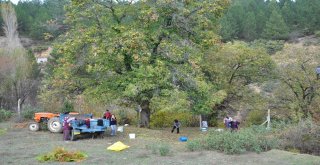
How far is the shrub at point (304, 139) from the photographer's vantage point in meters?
16.0

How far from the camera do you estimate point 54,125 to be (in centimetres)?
2100

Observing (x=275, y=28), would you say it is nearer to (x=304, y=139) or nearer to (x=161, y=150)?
(x=304, y=139)

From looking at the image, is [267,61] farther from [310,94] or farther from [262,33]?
[262,33]

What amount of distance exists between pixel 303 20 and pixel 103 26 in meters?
62.0

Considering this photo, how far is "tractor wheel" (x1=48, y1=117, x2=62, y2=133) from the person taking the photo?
20.9 metres

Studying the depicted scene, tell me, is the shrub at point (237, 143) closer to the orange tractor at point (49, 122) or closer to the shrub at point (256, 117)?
the orange tractor at point (49, 122)

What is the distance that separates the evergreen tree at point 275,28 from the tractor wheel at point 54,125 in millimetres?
57197

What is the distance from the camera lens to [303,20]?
7712 cm

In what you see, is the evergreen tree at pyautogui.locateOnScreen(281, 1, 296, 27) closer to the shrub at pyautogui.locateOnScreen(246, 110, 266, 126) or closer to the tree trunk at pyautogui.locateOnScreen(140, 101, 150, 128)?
the shrub at pyautogui.locateOnScreen(246, 110, 266, 126)

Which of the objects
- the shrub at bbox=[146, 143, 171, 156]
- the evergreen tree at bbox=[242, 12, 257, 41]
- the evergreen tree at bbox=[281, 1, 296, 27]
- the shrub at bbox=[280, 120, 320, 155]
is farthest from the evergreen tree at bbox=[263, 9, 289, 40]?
the shrub at bbox=[146, 143, 171, 156]

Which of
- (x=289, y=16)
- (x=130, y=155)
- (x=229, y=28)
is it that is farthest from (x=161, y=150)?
(x=289, y=16)

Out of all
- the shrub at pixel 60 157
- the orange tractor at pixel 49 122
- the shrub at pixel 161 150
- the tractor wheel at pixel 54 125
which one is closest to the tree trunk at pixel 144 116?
the orange tractor at pixel 49 122

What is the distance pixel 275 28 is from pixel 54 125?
58.1 metres

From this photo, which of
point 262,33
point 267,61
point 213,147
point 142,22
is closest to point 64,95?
point 142,22
